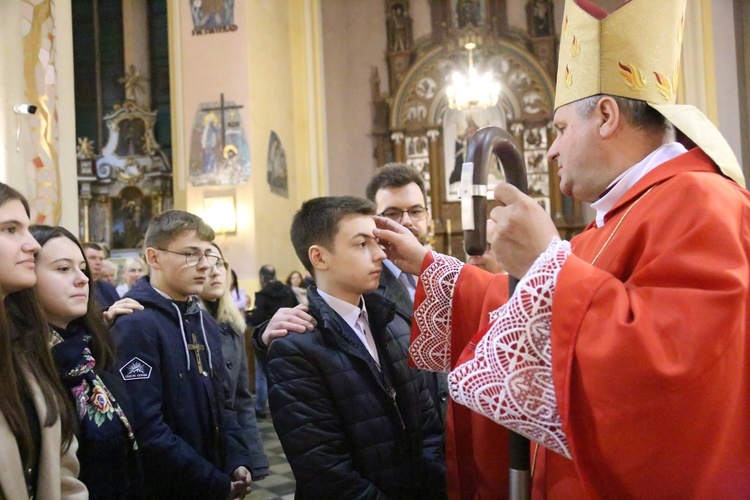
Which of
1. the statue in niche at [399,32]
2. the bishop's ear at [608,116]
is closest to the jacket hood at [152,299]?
the bishop's ear at [608,116]

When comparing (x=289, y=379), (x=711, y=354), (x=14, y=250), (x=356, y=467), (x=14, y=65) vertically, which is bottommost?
(x=356, y=467)

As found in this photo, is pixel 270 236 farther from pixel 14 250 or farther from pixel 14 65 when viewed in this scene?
pixel 14 250

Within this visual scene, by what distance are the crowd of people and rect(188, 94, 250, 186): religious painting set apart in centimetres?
781

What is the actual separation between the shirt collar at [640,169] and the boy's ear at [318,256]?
93 cm

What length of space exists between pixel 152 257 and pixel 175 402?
0.63m

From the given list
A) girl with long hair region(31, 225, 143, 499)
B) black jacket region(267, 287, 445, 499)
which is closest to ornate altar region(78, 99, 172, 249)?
girl with long hair region(31, 225, 143, 499)

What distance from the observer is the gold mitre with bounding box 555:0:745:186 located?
155 centimetres

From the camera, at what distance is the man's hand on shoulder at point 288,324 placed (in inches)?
80.1

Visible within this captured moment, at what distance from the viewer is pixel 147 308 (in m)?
2.64

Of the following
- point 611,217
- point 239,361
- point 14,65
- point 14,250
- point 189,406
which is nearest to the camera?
point 611,217

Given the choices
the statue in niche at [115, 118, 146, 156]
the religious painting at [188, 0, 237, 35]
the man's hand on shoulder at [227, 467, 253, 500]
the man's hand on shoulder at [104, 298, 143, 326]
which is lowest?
the man's hand on shoulder at [227, 467, 253, 500]

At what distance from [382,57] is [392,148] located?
2116 mm

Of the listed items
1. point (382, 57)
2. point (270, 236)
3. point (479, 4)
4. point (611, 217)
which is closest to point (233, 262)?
point (270, 236)

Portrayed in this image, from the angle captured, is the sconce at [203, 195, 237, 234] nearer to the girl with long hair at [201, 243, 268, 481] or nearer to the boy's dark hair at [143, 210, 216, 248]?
the girl with long hair at [201, 243, 268, 481]
